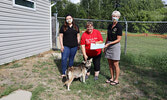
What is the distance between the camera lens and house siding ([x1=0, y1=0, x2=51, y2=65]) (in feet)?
17.2

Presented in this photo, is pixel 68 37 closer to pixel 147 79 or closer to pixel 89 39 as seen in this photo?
pixel 89 39

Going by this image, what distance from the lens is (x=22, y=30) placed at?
19.9 ft

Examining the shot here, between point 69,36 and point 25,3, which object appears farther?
point 25,3

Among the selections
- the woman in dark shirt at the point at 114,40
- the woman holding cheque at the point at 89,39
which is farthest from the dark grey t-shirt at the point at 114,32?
the woman holding cheque at the point at 89,39

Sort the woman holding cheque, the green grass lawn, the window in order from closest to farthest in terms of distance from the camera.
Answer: the green grass lawn < the woman holding cheque < the window

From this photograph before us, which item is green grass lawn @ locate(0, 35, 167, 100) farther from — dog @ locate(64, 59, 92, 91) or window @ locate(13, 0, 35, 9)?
window @ locate(13, 0, 35, 9)

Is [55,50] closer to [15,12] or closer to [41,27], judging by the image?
[41,27]

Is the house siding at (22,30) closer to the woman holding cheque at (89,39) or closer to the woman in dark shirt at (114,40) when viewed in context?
the woman holding cheque at (89,39)

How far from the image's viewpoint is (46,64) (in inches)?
216

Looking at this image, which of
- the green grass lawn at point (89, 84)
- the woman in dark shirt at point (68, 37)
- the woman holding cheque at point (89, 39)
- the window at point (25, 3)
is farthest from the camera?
the window at point (25, 3)

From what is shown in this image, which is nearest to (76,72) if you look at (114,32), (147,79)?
(114,32)

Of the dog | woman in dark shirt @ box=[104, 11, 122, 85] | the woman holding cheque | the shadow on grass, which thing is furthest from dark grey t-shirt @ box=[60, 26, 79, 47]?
the shadow on grass

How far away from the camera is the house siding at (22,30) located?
525cm

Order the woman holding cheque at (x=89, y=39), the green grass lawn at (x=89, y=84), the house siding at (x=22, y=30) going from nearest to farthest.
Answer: the green grass lawn at (x=89, y=84)
the woman holding cheque at (x=89, y=39)
the house siding at (x=22, y=30)
